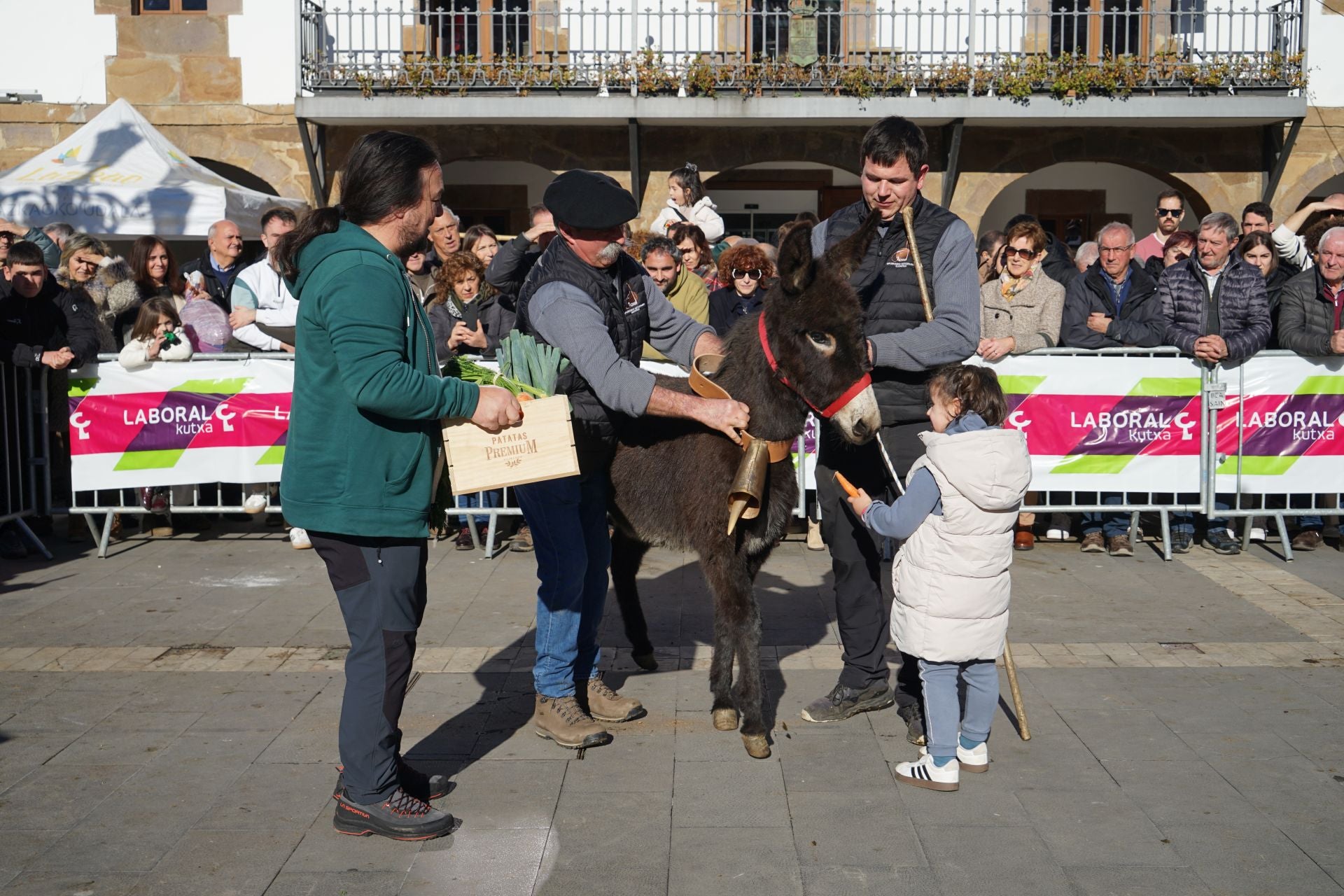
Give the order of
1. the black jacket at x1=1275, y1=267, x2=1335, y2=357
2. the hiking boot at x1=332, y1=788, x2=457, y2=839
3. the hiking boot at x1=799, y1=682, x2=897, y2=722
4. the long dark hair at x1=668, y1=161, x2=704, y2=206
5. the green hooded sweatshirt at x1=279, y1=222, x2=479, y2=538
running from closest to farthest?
the green hooded sweatshirt at x1=279, y1=222, x2=479, y2=538 → the hiking boot at x1=332, y1=788, x2=457, y2=839 → the hiking boot at x1=799, y1=682, x2=897, y2=722 → the black jacket at x1=1275, y1=267, x2=1335, y2=357 → the long dark hair at x1=668, y1=161, x2=704, y2=206

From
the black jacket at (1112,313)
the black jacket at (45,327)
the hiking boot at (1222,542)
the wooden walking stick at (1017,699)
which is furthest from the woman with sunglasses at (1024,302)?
the black jacket at (45,327)

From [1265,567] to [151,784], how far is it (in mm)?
7186

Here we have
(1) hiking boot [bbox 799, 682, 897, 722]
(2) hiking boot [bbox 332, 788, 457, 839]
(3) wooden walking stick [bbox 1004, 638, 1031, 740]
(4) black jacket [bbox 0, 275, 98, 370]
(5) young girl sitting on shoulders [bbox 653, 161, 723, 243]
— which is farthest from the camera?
(5) young girl sitting on shoulders [bbox 653, 161, 723, 243]

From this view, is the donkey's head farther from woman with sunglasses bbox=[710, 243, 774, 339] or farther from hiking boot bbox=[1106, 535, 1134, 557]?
hiking boot bbox=[1106, 535, 1134, 557]

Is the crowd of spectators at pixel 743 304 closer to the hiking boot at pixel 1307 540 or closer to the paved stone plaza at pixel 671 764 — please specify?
the hiking boot at pixel 1307 540

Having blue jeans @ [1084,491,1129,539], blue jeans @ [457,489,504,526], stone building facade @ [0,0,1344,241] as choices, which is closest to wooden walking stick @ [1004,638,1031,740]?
blue jeans @ [1084,491,1129,539]

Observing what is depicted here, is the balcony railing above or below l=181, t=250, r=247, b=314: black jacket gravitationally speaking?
above

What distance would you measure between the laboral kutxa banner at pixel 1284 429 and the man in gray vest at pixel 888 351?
458 cm

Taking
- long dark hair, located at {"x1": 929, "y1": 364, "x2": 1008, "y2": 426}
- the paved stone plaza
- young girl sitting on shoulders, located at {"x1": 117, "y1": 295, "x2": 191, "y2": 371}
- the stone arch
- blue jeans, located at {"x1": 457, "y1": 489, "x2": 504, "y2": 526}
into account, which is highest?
the stone arch

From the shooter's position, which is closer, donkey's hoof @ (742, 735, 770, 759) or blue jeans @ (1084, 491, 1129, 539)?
donkey's hoof @ (742, 735, 770, 759)

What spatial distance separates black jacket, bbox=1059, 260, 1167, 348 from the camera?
9180 mm

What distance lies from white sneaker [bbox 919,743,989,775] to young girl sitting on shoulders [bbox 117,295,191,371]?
6.59 meters

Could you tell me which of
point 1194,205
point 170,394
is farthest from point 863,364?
point 1194,205

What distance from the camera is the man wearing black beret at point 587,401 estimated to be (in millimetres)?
4738
